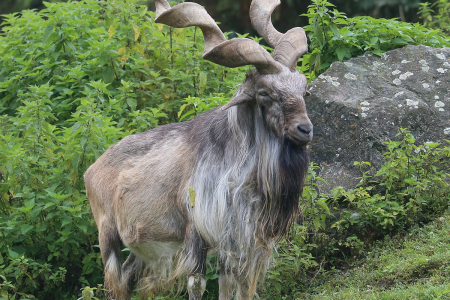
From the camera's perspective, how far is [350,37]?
344 inches

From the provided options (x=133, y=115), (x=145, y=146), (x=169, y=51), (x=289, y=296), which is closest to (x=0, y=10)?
(x=169, y=51)

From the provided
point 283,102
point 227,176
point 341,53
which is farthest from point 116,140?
point 341,53

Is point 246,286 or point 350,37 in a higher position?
point 350,37

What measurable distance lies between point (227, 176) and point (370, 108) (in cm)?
284

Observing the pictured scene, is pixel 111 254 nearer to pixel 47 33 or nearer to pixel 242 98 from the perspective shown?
pixel 242 98

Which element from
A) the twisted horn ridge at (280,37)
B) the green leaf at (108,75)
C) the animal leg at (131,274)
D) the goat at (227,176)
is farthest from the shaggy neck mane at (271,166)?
the green leaf at (108,75)

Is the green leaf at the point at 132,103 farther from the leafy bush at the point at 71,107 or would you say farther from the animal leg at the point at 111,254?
the animal leg at the point at 111,254

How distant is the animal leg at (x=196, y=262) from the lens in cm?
596

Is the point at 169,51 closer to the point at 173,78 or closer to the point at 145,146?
the point at 173,78

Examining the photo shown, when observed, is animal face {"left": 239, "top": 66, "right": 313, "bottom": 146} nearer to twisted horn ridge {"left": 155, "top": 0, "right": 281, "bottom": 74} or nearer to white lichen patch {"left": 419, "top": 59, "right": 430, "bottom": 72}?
twisted horn ridge {"left": 155, "top": 0, "right": 281, "bottom": 74}

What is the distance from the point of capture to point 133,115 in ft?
26.7

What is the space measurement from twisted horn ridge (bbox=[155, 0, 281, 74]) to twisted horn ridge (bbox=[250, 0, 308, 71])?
269 millimetres

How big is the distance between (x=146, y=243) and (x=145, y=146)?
976mm

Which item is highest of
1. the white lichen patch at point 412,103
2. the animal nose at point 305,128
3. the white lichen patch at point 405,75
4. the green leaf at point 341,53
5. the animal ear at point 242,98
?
the animal ear at point 242,98
